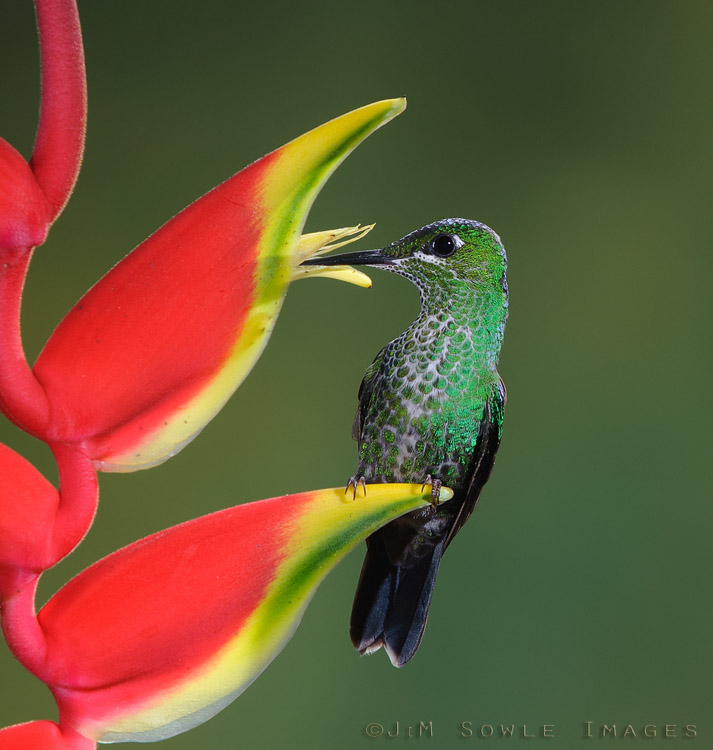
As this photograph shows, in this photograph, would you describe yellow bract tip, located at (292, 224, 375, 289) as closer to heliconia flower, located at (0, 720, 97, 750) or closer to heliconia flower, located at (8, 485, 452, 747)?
heliconia flower, located at (8, 485, 452, 747)

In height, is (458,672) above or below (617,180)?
below

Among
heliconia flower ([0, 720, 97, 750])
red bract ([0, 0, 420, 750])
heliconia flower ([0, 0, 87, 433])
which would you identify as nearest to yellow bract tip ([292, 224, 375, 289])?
red bract ([0, 0, 420, 750])

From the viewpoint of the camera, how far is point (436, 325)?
1.84 feet

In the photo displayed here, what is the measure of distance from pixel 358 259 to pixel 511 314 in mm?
236

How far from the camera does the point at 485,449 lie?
575 mm

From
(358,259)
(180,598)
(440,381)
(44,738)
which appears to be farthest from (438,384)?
(44,738)

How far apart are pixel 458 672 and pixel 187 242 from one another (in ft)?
1.87

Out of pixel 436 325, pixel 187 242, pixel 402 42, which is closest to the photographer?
pixel 187 242

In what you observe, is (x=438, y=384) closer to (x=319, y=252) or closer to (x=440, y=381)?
(x=440, y=381)

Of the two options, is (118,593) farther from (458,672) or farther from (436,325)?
(458,672)

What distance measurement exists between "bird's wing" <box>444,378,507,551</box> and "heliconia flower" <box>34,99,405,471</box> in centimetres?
20

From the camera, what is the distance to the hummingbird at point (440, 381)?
552 mm

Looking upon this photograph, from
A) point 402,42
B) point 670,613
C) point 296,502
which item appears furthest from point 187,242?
point 670,613

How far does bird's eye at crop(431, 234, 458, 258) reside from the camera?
0.56 metres
